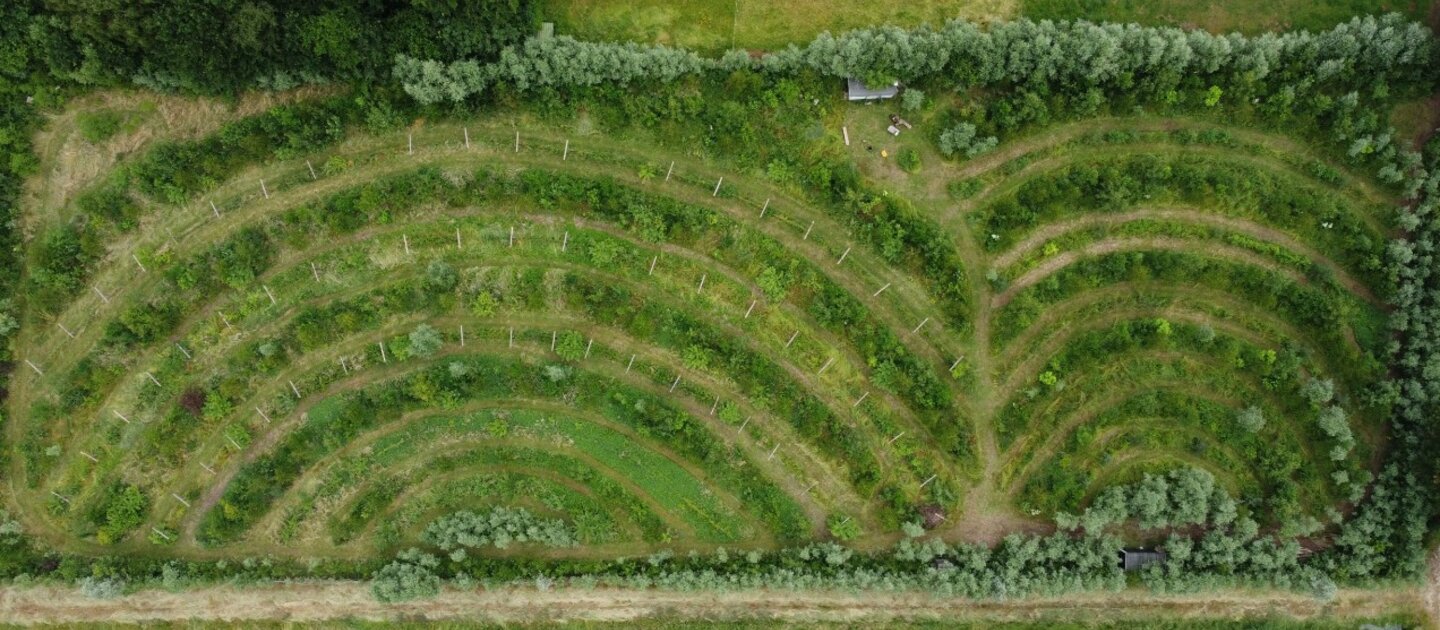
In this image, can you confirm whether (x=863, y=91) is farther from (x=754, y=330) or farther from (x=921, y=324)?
(x=754, y=330)

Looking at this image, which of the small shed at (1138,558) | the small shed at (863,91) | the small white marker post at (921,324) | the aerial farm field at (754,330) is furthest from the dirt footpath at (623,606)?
the small shed at (863,91)

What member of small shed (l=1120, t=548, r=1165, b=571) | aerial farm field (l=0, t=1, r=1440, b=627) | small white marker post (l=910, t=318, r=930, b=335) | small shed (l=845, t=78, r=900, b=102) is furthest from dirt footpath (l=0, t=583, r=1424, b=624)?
small shed (l=845, t=78, r=900, b=102)

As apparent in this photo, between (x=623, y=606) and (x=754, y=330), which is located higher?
(x=754, y=330)

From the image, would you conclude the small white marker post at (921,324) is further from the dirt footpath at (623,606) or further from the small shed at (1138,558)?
the small shed at (1138,558)

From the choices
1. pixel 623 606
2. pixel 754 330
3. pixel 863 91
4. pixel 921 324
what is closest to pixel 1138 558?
pixel 921 324

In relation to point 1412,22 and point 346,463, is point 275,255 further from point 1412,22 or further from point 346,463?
point 1412,22
